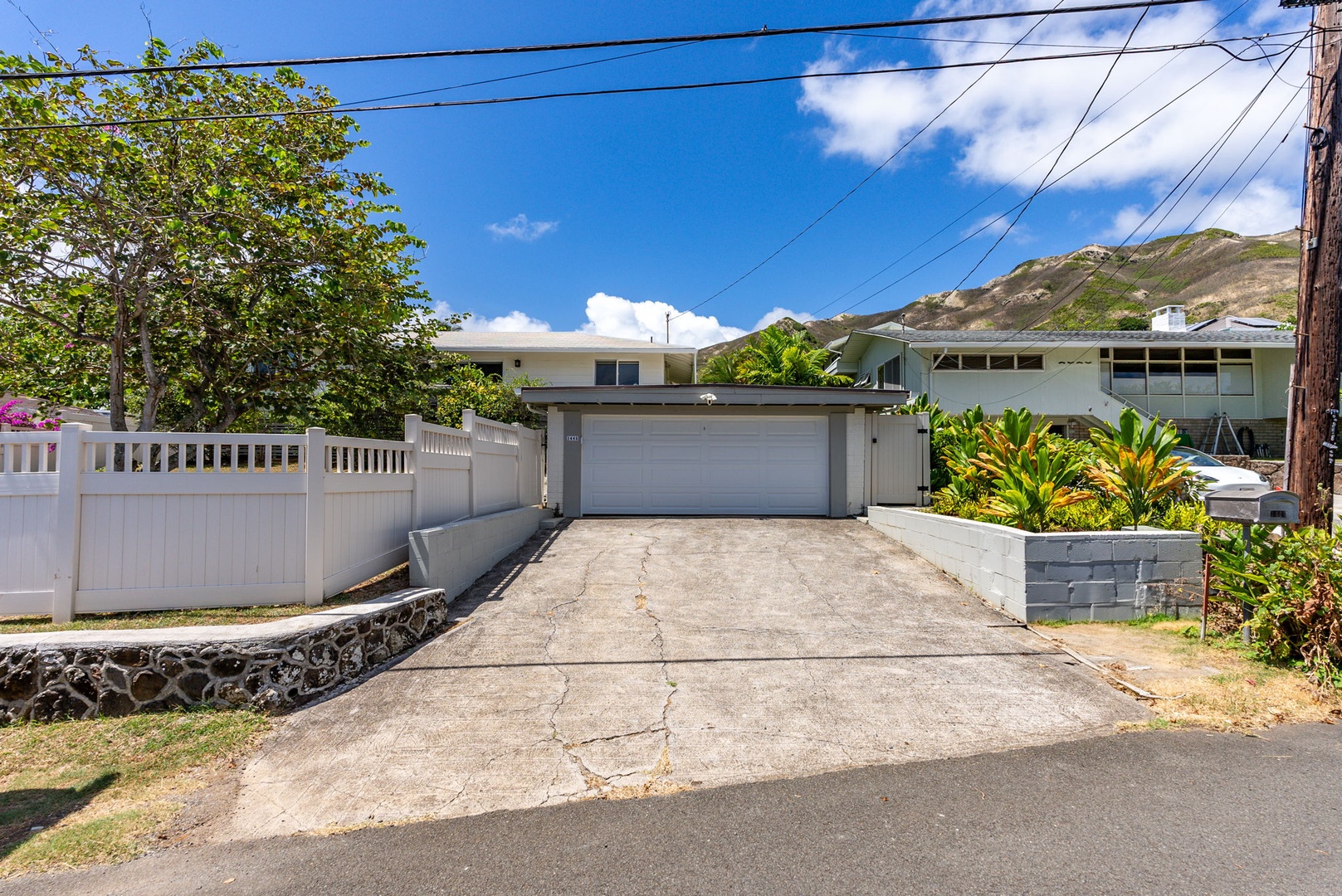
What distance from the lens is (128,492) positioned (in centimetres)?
540

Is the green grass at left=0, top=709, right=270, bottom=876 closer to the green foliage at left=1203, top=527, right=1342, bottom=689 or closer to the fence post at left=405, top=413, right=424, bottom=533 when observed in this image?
the fence post at left=405, top=413, right=424, bottom=533

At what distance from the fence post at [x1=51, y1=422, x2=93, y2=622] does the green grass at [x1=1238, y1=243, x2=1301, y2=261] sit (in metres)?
116

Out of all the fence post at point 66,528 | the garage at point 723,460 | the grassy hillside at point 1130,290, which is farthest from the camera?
the grassy hillside at point 1130,290

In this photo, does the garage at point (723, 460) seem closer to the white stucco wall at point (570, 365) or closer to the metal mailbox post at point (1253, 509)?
the metal mailbox post at point (1253, 509)

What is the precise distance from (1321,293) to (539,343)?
18.0m

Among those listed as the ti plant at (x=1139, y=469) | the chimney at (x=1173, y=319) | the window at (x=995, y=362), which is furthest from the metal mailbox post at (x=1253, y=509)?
the chimney at (x=1173, y=319)

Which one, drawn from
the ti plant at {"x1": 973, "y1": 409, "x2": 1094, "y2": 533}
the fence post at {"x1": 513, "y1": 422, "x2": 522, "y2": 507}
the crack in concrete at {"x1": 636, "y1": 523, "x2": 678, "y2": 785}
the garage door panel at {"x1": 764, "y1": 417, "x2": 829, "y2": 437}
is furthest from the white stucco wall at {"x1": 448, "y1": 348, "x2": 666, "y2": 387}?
the ti plant at {"x1": 973, "y1": 409, "x2": 1094, "y2": 533}

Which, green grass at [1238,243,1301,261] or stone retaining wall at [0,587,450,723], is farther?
green grass at [1238,243,1301,261]

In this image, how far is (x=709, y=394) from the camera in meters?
11.9

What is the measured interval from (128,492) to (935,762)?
635cm

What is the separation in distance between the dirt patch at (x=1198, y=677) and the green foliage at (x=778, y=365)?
14.1m

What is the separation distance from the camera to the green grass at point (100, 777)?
124 inches

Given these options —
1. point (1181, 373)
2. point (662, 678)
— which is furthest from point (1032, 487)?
point (1181, 373)

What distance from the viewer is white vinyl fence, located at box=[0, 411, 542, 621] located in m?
5.29
